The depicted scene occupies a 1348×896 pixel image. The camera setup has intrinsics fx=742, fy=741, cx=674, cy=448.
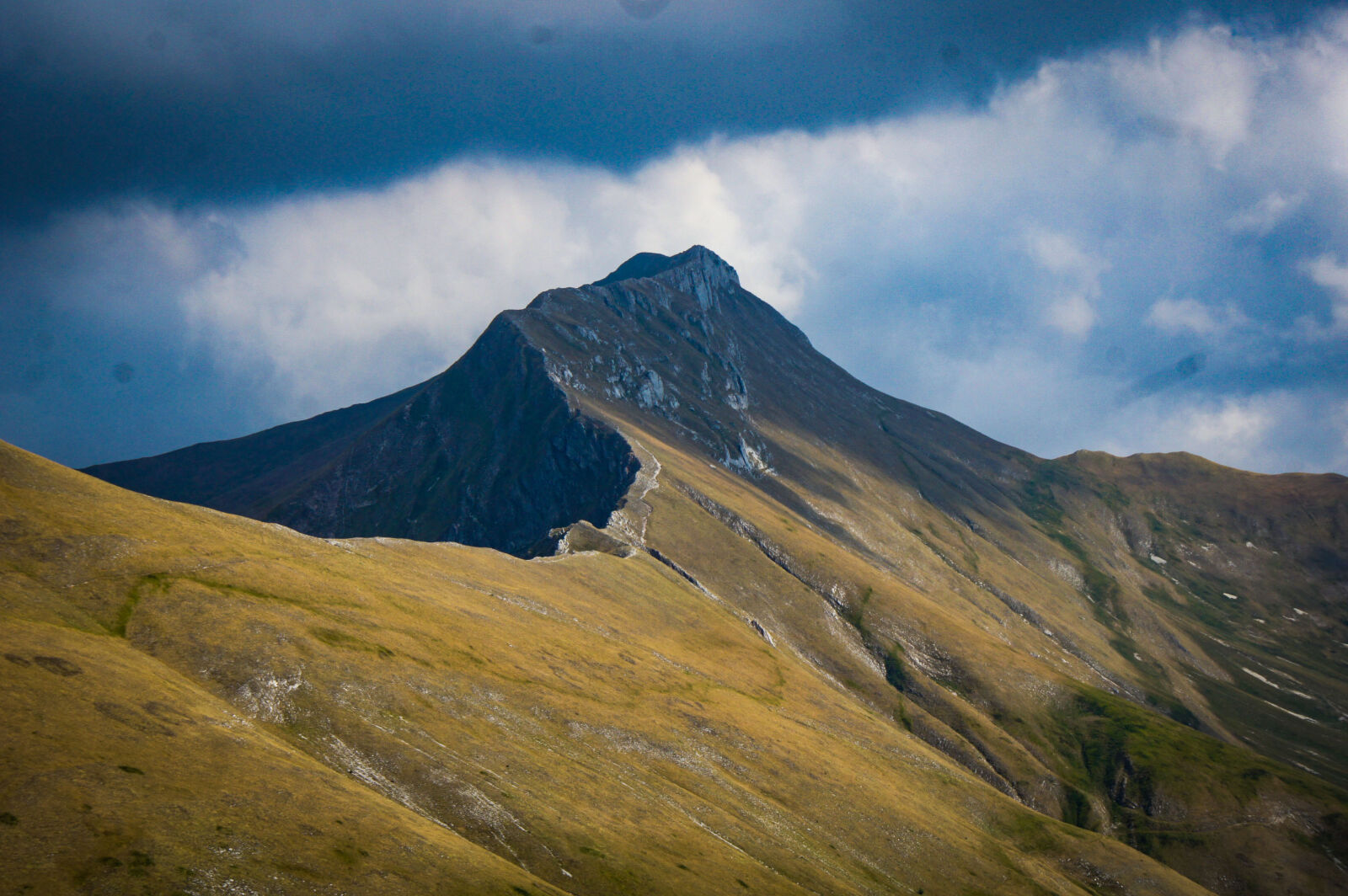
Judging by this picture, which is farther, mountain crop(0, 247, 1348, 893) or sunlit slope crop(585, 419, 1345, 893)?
sunlit slope crop(585, 419, 1345, 893)

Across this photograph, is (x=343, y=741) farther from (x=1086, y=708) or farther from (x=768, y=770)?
(x=1086, y=708)

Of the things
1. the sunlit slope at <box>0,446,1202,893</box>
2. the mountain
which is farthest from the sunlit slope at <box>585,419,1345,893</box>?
the sunlit slope at <box>0,446,1202,893</box>

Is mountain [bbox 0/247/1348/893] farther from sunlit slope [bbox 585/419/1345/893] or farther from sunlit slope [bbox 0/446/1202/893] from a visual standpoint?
sunlit slope [bbox 585/419/1345/893]

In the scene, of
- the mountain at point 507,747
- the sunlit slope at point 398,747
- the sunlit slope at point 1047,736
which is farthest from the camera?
the sunlit slope at point 1047,736

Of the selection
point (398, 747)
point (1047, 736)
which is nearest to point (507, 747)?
point (398, 747)

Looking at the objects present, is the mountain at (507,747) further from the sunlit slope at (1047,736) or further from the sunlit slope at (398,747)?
the sunlit slope at (1047,736)

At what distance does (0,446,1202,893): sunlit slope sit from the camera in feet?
140

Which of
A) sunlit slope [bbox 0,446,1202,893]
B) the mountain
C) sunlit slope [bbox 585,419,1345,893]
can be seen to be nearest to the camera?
sunlit slope [bbox 0,446,1202,893]

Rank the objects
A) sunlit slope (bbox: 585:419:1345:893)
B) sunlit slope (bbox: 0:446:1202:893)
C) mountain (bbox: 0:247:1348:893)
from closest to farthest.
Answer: sunlit slope (bbox: 0:446:1202:893), mountain (bbox: 0:247:1348:893), sunlit slope (bbox: 585:419:1345:893)

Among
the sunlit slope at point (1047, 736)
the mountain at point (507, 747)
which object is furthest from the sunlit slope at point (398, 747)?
the sunlit slope at point (1047, 736)

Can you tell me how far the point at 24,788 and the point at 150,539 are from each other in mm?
43806

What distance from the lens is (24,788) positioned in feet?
129

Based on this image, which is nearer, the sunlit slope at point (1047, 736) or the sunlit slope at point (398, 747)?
the sunlit slope at point (398, 747)

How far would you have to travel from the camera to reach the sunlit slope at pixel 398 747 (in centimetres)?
4275
